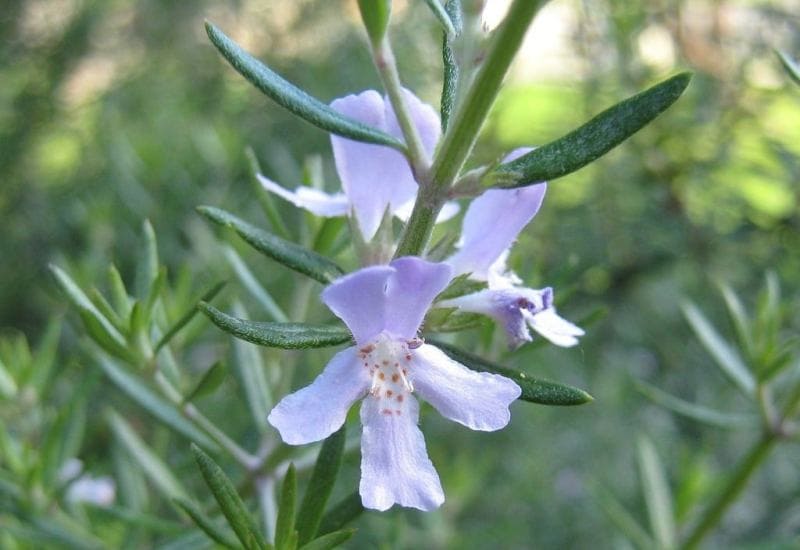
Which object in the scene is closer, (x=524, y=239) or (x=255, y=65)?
(x=255, y=65)

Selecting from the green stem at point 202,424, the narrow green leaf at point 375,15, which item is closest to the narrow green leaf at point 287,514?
the green stem at point 202,424

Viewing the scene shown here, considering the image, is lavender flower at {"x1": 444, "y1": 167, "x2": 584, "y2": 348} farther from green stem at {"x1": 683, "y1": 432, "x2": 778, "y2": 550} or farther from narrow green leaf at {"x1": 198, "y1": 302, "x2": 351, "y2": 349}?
green stem at {"x1": 683, "y1": 432, "x2": 778, "y2": 550}

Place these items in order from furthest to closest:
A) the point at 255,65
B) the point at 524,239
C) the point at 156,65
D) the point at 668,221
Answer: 1. the point at 156,65
2. the point at 524,239
3. the point at 668,221
4. the point at 255,65

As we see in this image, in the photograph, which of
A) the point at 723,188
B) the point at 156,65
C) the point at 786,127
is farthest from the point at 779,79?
the point at 156,65

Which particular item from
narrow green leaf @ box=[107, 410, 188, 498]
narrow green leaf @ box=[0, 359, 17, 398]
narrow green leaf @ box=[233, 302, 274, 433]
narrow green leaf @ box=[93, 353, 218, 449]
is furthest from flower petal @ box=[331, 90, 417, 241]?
narrow green leaf @ box=[0, 359, 17, 398]

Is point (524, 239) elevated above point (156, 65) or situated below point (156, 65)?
below

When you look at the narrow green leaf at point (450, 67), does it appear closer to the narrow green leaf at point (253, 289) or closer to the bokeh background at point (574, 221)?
the narrow green leaf at point (253, 289)

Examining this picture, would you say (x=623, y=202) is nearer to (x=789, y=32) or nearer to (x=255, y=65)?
(x=789, y=32)
